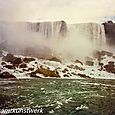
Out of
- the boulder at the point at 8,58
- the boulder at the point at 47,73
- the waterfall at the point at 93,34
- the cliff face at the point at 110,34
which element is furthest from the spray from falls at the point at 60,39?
the boulder at the point at 8,58

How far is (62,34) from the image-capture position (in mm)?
19578

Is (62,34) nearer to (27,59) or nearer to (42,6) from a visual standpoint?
(27,59)

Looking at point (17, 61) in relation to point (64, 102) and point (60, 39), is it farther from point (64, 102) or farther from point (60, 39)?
point (64, 102)

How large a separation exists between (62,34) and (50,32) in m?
1.53

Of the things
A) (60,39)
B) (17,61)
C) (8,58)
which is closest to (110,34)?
(60,39)

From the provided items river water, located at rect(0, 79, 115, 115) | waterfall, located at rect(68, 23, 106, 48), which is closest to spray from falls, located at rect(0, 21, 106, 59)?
waterfall, located at rect(68, 23, 106, 48)

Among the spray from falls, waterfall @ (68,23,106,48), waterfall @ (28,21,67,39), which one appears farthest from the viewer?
waterfall @ (68,23,106,48)

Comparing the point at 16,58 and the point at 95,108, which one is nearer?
the point at 95,108

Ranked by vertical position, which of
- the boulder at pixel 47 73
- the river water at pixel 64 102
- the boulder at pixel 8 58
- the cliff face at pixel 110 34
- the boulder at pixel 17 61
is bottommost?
the boulder at pixel 47 73

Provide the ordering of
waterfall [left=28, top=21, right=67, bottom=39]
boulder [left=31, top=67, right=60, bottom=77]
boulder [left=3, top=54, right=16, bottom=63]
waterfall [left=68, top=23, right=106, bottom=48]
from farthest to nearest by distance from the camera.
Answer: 1. waterfall [left=68, top=23, right=106, bottom=48]
2. waterfall [left=28, top=21, right=67, bottom=39]
3. boulder [left=31, top=67, right=60, bottom=77]
4. boulder [left=3, top=54, right=16, bottom=63]

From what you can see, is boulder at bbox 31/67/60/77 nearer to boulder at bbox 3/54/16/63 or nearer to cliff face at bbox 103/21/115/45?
boulder at bbox 3/54/16/63

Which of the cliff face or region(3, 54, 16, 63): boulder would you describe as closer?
region(3, 54, 16, 63): boulder

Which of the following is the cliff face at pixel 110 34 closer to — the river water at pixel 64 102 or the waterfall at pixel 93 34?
the waterfall at pixel 93 34

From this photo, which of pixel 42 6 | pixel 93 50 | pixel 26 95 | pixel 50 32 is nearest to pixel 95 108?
pixel 26 95
